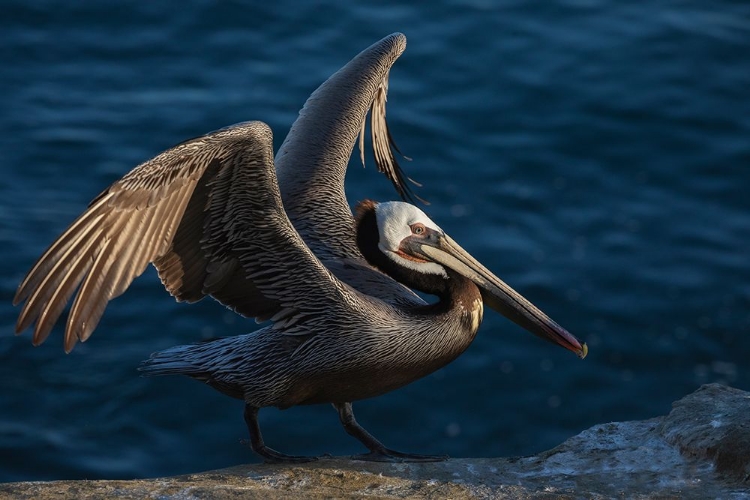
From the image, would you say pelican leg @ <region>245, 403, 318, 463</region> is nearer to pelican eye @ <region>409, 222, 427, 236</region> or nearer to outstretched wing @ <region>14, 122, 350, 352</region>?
outstretched wing @ <region>14, 122, 350, 352</region>

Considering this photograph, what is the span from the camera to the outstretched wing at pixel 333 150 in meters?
7.04

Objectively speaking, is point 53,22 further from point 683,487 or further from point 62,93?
point 683,487

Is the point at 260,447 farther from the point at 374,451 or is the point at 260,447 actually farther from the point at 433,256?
the point at 433,256

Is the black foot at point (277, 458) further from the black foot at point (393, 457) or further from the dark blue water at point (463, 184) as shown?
the dark blue water at point (463, 184)

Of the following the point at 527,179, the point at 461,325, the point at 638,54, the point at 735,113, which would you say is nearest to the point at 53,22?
the point at 527,179

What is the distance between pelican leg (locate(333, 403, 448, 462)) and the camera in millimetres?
5961

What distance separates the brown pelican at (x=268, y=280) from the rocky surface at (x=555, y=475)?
1.48 ft

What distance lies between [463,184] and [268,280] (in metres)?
5.25

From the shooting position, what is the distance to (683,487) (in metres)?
5.26

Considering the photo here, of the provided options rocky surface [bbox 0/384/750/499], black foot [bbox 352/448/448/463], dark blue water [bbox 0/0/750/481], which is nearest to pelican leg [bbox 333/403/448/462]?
black foot [bbox 352/448/448/463]

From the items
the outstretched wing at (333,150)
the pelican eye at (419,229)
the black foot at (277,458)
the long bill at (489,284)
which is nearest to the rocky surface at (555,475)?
the black foot at (277,458)

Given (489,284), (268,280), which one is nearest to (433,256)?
(489,284)

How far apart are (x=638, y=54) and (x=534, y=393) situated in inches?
205

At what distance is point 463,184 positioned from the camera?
36.4 ft
